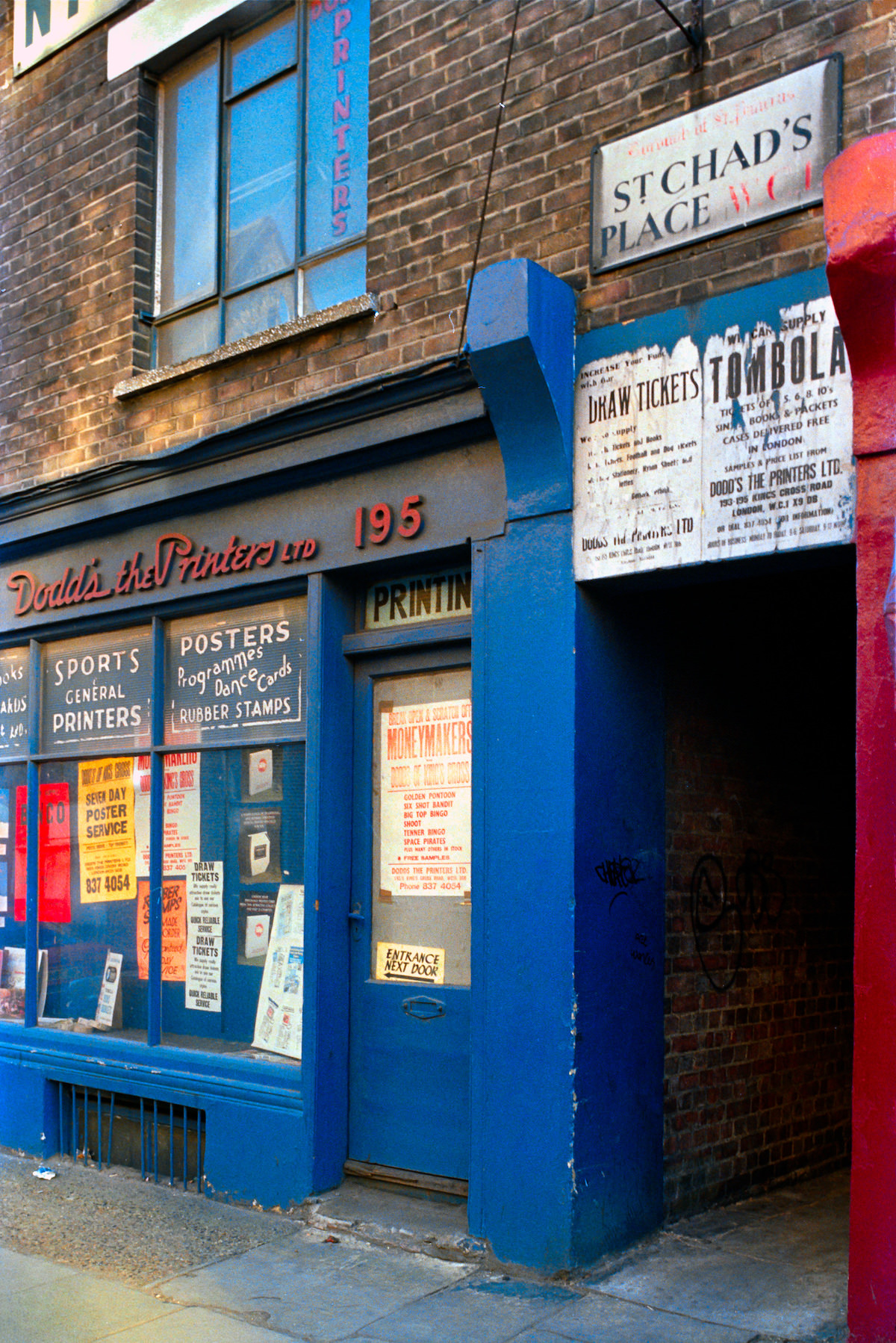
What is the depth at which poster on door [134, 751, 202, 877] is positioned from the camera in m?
7.41

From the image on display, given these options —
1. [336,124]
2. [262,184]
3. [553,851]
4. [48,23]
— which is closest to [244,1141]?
[553,851]

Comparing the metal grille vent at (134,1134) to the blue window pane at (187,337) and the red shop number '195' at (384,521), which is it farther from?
the blue window pane at (187,337)

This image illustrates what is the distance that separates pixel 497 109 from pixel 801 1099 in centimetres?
504

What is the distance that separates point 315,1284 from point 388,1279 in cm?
30

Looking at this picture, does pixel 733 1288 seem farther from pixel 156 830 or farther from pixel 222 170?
pixel 222 170

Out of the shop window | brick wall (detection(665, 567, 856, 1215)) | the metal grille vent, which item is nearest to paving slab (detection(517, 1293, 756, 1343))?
brick wall (detection(665, 567, 856, 1215))

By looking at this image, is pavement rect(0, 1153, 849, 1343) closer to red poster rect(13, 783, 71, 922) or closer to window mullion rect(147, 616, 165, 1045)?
window mullion rect(147, 616, 165, 1045)

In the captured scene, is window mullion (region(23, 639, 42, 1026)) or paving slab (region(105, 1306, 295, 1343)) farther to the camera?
window mullion (region(23, 639, 42, 1026))

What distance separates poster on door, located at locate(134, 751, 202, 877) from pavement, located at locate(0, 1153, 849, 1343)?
1815mm

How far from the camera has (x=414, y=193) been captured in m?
6.39

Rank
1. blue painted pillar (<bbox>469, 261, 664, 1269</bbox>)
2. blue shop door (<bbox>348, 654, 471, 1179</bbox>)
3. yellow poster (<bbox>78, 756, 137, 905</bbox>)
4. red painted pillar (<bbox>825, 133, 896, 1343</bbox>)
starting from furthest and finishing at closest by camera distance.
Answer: yellow poster (<bbox>78, 756, 137, 905</bbox>), blue shop door (<bbox>348, 654, 471, 1179</bbox>), blue painted pillar (<bbox>469, 261, 664, 1269</bbox>), red painted pillar (<bbox>825, 133, 896, 1343</bbox>)

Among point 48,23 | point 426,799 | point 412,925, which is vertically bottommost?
point 412,925

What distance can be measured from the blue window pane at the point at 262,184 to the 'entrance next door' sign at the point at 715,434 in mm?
2525

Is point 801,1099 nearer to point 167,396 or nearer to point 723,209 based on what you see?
point 723,209
